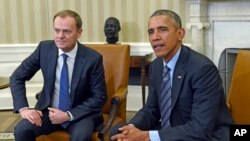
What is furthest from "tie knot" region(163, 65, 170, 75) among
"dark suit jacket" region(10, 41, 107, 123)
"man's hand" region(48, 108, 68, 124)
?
"man's hand" region(48, 108, 68, 124)

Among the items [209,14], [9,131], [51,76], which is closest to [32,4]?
[9,131]

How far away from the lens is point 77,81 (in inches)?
104

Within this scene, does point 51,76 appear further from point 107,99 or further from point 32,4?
point 32,4

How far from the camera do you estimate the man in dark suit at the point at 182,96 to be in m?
1.98

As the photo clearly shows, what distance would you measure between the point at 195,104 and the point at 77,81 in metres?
0.93

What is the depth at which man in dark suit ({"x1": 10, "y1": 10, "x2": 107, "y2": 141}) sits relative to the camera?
253cm

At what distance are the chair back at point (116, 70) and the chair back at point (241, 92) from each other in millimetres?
797

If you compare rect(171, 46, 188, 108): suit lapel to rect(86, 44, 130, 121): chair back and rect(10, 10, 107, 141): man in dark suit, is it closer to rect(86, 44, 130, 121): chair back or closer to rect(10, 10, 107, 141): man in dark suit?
rect(10, 10, 107, 141): man in dark suit

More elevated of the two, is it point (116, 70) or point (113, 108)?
point (116, 70)

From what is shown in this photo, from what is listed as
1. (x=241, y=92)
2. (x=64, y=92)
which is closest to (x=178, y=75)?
(x=241, y=92)

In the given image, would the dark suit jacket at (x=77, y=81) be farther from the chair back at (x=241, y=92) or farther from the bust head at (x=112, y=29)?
the bust head at (x=112, y=29)

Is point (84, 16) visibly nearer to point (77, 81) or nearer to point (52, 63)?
point (52, 63)

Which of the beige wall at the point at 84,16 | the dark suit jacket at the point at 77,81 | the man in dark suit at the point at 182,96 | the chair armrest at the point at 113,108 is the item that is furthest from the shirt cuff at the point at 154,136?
the beige wall at the point at 84,16

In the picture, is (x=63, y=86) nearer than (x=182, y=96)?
No
